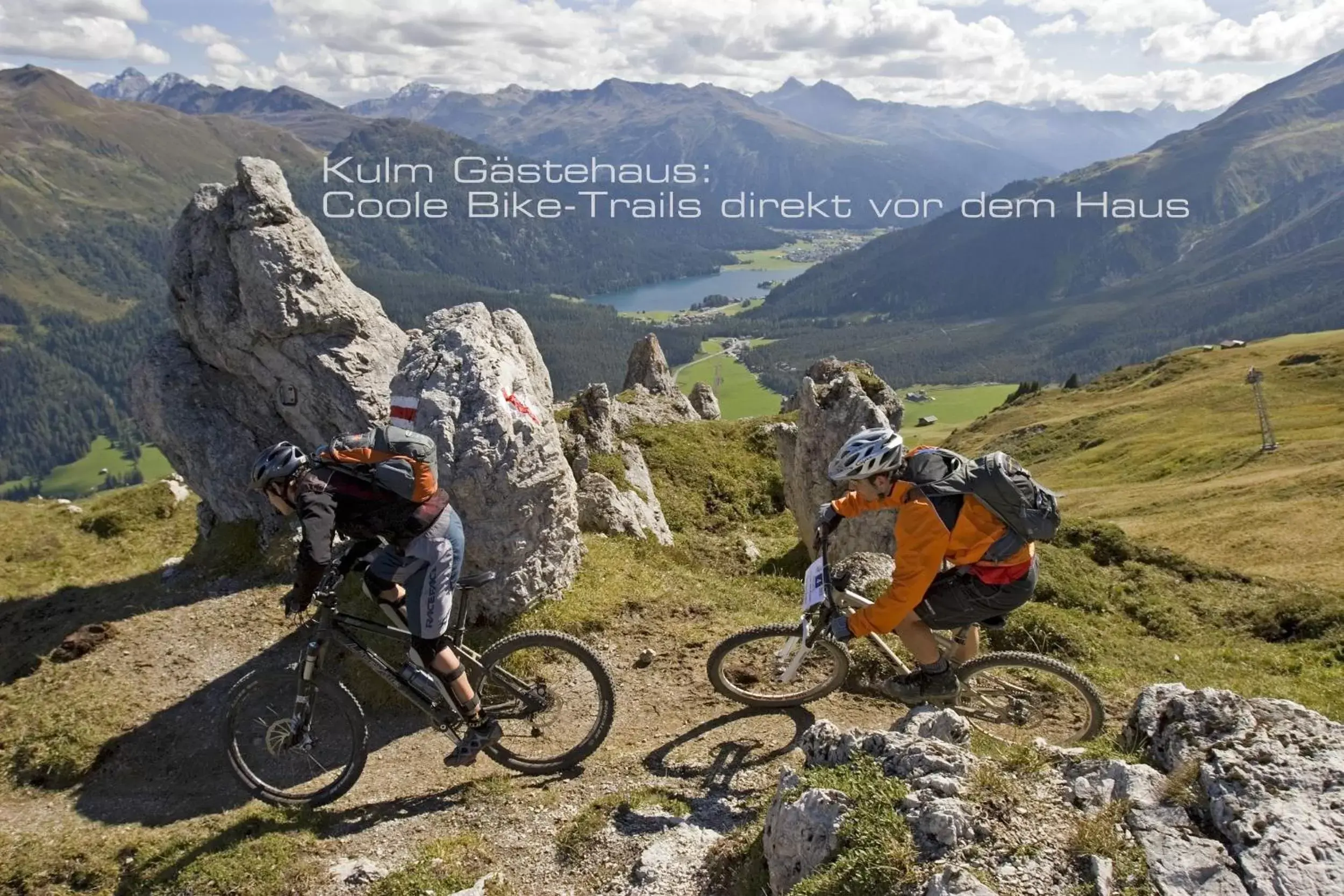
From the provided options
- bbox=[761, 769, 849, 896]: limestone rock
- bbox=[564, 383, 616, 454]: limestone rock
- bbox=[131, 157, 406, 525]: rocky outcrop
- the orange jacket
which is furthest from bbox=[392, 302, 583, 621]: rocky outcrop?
bbox=[564, 383, 616, 454]: limestone rock

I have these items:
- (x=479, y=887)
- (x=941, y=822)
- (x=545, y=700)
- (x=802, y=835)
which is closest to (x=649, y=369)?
(x=545, y=700)

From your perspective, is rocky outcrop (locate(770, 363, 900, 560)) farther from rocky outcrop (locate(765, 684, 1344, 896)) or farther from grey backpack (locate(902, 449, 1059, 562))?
rocky outcrop (locate(765, 684, 1344, 896))

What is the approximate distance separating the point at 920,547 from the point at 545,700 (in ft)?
18.1

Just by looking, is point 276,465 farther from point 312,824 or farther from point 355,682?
point 355,682

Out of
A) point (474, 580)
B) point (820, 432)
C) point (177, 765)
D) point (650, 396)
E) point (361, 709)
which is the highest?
point (474, 580)

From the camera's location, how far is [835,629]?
10336mm

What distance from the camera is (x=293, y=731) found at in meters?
10.9

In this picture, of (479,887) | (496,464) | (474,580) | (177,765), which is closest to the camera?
(479,887)

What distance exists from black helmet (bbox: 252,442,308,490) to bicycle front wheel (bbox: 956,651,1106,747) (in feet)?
29.4

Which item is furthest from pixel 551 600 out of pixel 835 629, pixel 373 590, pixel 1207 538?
pixel 1207 538

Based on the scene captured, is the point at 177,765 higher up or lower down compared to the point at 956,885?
lower down

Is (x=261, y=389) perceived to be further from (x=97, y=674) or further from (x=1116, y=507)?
(x=1116, y=507)

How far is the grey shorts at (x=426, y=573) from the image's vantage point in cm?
1026

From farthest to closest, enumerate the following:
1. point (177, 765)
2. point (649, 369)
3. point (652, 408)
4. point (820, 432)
Answer: point (649, 369) → point (652, 408) → point (820, 432) → point (177, 765)
